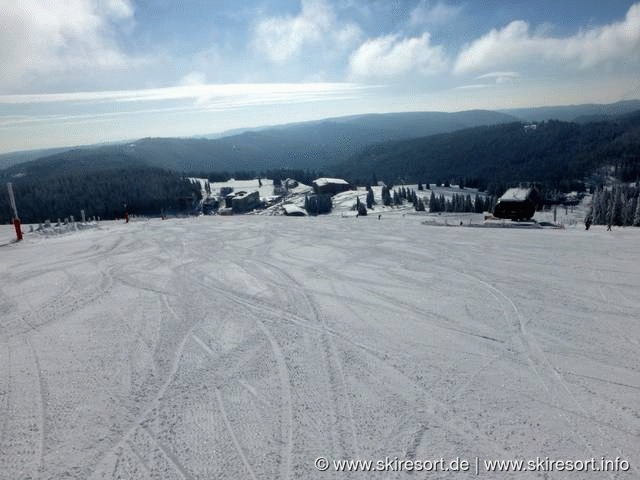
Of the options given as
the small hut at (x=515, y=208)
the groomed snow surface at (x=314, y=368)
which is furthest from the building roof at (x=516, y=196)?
the groomed snow surface at (x=314, y=368)

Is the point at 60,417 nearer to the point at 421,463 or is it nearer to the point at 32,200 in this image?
the point at 421,463

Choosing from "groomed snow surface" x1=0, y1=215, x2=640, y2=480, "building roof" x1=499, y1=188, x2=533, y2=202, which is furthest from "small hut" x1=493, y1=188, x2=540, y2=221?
"groomed snow surface" x1=0, y1=215, x2=640, y2=480

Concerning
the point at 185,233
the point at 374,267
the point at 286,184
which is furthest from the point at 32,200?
the point at 374,267
